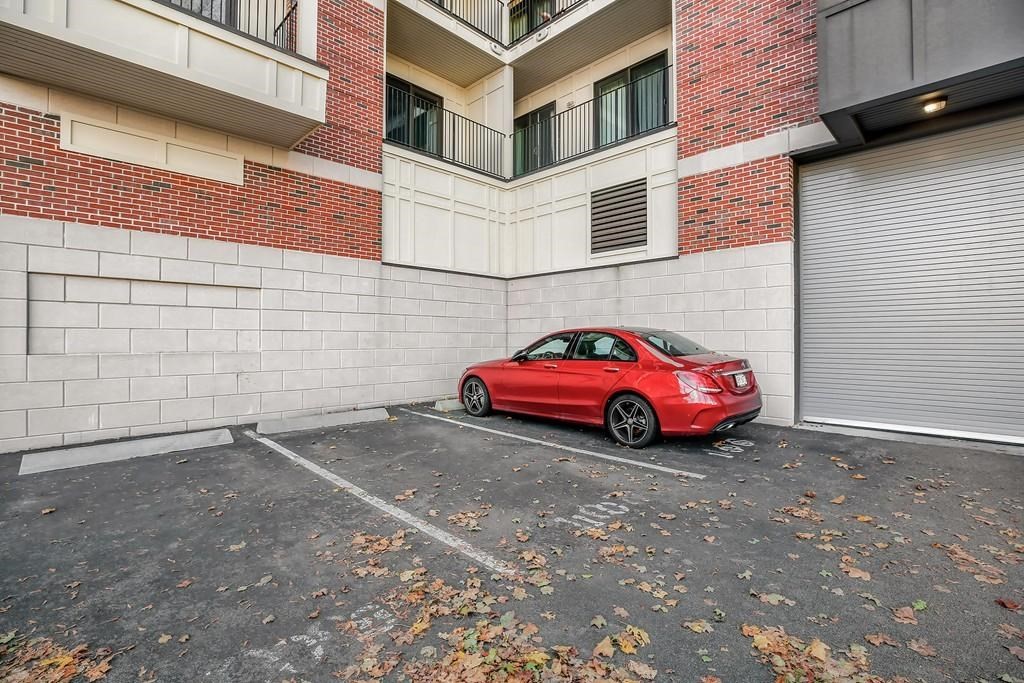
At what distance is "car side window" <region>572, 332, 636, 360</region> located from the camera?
628 cm

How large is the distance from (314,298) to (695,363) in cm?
673

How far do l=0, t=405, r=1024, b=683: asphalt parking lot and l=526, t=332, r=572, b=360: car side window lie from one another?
2209 mm

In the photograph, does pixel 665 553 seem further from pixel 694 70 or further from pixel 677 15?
pixel 677 15

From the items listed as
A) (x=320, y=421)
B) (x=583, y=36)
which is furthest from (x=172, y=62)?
(x=583, y=36)

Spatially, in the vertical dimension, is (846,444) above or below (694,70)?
below

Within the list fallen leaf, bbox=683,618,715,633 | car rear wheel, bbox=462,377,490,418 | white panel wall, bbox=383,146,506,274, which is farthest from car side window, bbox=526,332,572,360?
fallen leaf, bbox=683,618,715,633

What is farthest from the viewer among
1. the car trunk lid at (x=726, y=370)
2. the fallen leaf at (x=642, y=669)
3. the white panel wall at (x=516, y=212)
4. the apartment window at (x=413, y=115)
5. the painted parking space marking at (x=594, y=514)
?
the apartment window at (x=413, y=115)

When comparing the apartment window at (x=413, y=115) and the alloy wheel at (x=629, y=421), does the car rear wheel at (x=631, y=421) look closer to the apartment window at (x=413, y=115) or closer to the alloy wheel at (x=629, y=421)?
the alloy wheel at (x=629, y=421)

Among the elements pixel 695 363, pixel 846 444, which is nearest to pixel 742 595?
pixel 695 363

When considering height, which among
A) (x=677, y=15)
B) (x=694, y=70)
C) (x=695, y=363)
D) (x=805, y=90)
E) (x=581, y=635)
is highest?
(x=677, y=15)

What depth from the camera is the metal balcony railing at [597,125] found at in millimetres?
10156

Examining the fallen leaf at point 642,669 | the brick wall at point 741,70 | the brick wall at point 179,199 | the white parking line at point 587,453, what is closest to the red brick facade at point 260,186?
the brick wall at point 179,199

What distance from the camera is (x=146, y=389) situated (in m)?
6.69

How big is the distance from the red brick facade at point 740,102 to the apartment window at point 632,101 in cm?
124
